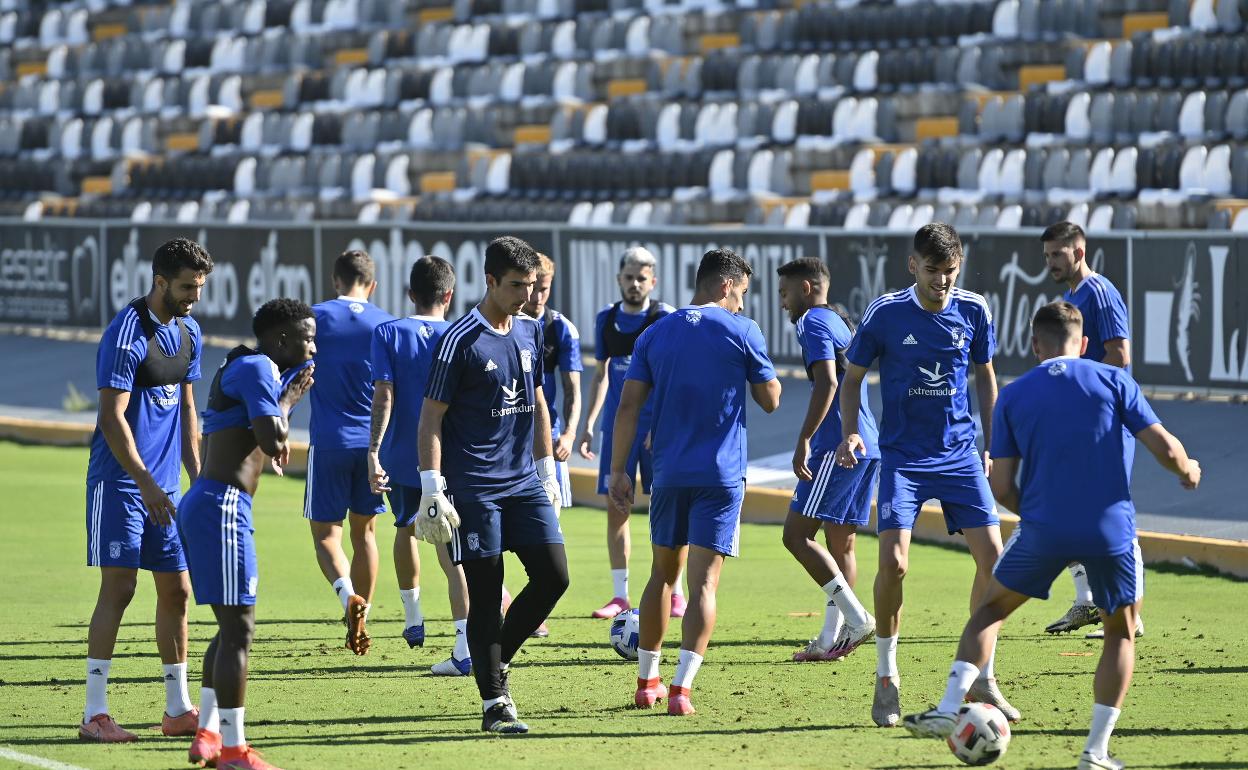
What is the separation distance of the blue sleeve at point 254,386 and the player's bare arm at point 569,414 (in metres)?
3.53

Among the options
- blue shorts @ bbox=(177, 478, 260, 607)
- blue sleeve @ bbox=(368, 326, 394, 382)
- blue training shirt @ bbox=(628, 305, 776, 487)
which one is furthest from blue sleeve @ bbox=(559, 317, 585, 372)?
blue shorts @ bbox=(177, 478, 260, 607)

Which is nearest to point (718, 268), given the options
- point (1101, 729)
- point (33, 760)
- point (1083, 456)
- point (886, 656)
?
point (886, 656)

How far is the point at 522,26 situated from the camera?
3042 cm

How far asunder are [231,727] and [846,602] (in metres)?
3.40

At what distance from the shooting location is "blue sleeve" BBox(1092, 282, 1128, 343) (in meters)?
10.1

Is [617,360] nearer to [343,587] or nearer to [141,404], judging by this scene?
[343,587]

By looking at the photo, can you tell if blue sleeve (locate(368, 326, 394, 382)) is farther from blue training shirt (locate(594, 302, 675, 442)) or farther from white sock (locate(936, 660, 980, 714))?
white sock (locate(936, 660, 980, 714))

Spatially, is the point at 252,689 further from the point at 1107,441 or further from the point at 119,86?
the point at 119,86

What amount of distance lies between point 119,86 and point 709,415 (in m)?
28.4

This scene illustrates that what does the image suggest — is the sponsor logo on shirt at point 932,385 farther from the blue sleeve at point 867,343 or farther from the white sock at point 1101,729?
the white sock at point 1101,729

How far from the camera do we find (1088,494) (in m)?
6.89

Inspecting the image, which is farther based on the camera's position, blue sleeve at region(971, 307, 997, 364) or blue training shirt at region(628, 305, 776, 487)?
blue sleeve at region(971, 307, 997, 364)

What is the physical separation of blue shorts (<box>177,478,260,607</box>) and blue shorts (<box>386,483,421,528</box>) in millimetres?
2487

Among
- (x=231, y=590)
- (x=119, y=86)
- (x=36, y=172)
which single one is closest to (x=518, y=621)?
(x=231, y=590)
